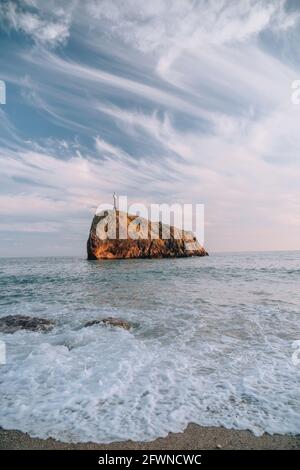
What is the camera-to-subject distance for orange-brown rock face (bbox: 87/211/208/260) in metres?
46.5

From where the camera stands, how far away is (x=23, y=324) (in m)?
8.27

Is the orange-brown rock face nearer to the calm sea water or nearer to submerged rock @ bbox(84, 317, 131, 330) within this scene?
the calm sea water

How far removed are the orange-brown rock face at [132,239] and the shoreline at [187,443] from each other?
42698 mm

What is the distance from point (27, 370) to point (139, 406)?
244cm

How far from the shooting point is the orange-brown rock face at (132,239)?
4650 centimetres

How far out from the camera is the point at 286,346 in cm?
647
